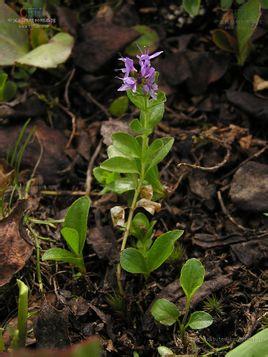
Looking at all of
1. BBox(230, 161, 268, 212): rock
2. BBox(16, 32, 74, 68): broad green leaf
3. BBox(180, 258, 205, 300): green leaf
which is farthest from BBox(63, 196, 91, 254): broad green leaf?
BBox(16, 32, 74, 68): broad green leaf

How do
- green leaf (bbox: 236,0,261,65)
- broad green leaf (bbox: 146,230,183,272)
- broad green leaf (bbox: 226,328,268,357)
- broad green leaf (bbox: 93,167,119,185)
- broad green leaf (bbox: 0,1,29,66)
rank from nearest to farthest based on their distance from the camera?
broad green leaf (bbox: 226,328,268,357), broad green leaf (bbox: 146,230,183,272), broad green leaf (bbox: 93,167,119,185), green leaf (bbox: 236,0,261,65), broad green leaf (bbox: 0,1,29,66)

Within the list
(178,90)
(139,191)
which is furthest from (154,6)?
(139,191)

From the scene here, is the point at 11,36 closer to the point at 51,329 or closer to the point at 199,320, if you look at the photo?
the point at 51,329

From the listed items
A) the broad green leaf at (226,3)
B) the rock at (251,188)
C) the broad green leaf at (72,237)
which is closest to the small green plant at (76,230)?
the broad green leaf at (72,237)

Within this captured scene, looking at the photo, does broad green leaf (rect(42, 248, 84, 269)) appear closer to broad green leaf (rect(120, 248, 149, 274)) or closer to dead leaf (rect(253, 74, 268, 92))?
broad green leaf (rect(120, 248, 149, 274))

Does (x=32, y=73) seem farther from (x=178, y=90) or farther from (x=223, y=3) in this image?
(x=223, y=3)

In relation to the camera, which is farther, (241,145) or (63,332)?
(241,145)
